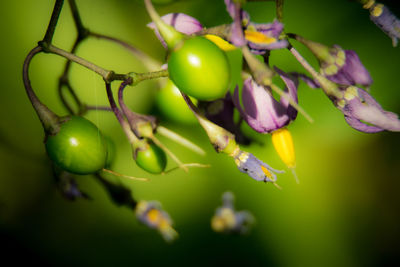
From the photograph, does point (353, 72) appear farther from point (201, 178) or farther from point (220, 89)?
point (201, 178)

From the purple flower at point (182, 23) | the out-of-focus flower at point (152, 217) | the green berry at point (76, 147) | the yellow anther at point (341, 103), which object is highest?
the yellow anther at point (341, 103)

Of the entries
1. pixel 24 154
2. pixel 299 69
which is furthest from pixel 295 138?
pixel 24 154

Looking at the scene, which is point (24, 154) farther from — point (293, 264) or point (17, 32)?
→ point (293, 264)

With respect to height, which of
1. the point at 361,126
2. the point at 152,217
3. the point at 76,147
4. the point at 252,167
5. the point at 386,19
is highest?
the point at 386,19

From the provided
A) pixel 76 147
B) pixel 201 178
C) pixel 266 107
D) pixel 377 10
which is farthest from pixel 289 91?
pixel 201 178

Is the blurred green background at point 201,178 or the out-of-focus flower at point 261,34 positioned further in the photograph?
the blurred green background at point 201,178

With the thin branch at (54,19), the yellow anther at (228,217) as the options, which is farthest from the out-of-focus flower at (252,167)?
the yellow anther at (228,217)

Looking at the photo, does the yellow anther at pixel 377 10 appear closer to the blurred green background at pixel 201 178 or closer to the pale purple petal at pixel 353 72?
the pale purple petal at pixel 353 72
